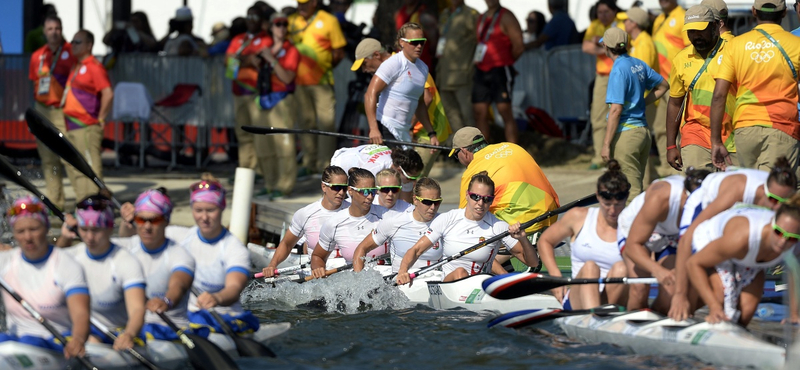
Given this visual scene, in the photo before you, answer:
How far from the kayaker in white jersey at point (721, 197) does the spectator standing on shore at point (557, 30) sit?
350 inches

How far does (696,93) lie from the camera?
9148 mm

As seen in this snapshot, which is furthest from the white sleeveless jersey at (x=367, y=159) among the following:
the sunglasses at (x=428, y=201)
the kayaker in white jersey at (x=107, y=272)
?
the kayaker in white jersey at (x=107, y=272)

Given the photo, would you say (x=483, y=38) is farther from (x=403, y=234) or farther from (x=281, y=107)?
(x=403, y=234)

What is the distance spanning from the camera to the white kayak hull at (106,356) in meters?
6.27

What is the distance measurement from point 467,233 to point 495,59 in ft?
14.7

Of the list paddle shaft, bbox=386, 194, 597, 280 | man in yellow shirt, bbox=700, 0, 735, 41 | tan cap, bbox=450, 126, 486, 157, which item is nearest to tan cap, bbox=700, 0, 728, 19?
man in yellow shirt, bbox=700, 0, 735, 41

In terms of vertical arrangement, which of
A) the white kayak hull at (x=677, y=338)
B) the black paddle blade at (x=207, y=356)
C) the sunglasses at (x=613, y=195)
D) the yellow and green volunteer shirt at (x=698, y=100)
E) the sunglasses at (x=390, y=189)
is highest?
the yellow and green volunteer shirt at (x=698, y=100)

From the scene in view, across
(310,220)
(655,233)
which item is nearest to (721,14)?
(655,233)

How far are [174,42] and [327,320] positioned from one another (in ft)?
29.0

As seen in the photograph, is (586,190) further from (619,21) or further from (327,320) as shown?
(327,320)

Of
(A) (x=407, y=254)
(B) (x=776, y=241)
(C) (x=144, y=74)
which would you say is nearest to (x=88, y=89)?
(C) (x=144, y=74)

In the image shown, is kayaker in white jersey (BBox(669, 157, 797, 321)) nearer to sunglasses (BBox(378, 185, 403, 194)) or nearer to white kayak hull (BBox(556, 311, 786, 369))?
white kayak hull (BBox(556, 311, 786, 369))

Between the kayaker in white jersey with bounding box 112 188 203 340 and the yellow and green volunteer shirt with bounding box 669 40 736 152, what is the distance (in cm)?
433

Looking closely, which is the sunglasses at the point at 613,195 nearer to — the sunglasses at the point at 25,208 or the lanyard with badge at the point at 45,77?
the sunglasses at the point at 25,208
